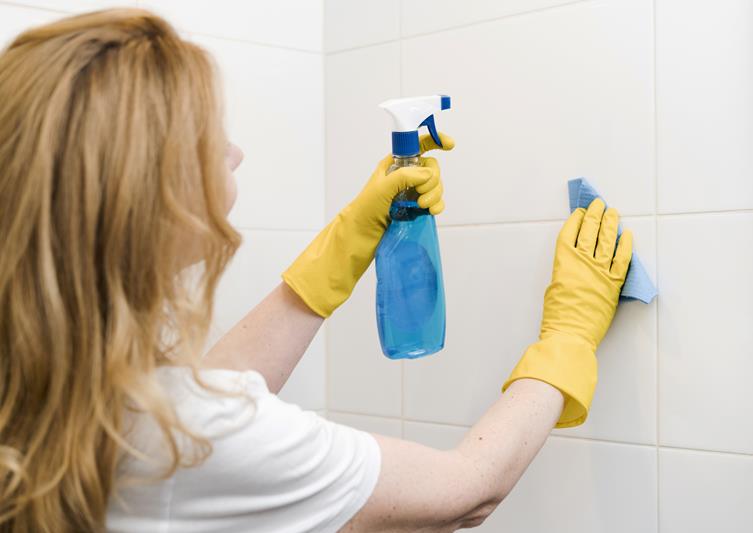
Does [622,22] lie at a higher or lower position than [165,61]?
higher

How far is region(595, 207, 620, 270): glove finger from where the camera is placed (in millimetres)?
1127

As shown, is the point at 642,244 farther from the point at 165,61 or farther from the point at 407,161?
the point at 165,61

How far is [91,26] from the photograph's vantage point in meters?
0.76

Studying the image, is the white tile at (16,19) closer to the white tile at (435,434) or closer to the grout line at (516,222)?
the grout line at (516,222)

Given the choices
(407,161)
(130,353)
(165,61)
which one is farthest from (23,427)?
(407,161)

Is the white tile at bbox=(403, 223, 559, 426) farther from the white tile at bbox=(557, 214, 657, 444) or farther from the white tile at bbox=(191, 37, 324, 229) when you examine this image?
the white tile at bbox=(191, 37, 324, 229)

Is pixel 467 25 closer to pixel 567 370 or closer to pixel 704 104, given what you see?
pixel 704 104

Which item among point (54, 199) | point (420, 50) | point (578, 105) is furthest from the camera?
point (420, 50)

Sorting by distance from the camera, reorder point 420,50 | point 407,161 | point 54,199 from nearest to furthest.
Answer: point 54,199 → point 407,161 → point 420,50

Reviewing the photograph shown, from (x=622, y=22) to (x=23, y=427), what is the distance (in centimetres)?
87

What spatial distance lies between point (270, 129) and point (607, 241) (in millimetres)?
593

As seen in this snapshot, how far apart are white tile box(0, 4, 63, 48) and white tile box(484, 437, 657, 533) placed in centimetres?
90

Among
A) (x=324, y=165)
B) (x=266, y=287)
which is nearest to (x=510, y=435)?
(x=266, y=287)

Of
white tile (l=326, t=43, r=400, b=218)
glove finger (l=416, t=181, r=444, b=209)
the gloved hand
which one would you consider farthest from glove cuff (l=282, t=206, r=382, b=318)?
white tile (l=326, t=43, r=400, b=218)
